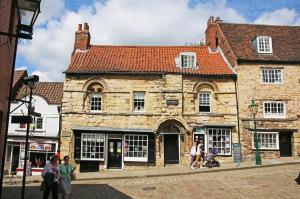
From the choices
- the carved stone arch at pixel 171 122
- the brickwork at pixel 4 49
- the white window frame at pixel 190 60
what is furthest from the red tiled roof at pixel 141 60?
the brickwork at pixel 4 49

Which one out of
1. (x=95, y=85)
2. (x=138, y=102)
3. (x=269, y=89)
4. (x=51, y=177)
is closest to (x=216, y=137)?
(x=269, y=89)

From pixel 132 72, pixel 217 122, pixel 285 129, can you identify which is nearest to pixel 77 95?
pixel 132 72

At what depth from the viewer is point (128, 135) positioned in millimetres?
23156

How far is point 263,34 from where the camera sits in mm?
27406

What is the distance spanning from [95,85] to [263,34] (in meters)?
15.1

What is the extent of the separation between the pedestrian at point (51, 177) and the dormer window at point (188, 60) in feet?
53.4

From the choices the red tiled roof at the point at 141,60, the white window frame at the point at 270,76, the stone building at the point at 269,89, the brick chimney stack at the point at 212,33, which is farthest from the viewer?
the brick chimney stack at the point at 212,33

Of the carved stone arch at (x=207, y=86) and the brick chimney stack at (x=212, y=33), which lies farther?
the brick chimney stack at (x=212, y=33)

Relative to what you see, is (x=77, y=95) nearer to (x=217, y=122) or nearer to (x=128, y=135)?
(x=128, y=135)

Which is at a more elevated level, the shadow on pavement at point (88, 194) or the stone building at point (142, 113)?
the stone building at point (142, 113)

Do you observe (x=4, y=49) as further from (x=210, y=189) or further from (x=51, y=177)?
(x=210, y=189)

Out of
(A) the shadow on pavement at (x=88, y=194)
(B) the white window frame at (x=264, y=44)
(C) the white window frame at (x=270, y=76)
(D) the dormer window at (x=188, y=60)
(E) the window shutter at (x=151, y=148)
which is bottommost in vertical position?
(A) the shadow on pavement at (x=88, y=194)

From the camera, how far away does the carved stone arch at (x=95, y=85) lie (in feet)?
77.8

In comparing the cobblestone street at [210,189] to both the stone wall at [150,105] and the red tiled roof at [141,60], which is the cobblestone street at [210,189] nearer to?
the stone wall at [150,105]
